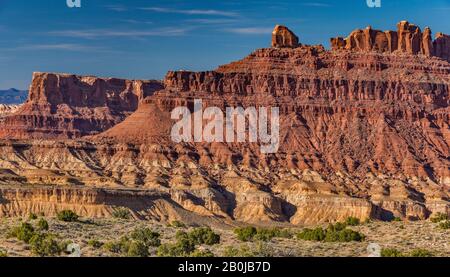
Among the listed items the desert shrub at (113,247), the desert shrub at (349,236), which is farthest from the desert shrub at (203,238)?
the desert shrub at (113,247)

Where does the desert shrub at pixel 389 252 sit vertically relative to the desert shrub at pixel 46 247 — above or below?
below

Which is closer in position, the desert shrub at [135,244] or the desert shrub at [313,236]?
the desert shrub at [135,244]

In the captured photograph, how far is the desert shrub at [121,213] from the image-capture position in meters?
132

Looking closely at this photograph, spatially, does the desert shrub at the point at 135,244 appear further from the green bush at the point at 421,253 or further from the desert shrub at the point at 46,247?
the green bush at the point at 421,253

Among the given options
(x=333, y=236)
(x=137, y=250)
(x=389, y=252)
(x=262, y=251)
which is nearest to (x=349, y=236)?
(x=333, y=236)

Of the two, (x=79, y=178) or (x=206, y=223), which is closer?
(x=206, y=223)

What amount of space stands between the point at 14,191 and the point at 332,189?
61.1 metres

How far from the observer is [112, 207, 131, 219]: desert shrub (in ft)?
435

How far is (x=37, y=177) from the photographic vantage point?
569ft

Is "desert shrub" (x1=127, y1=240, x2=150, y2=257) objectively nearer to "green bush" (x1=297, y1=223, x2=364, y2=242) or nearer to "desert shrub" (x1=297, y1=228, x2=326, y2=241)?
"green bush" (x1=297, y1=223, x2=364, y2=242)

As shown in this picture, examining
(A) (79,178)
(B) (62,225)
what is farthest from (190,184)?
(B) (62,225)
